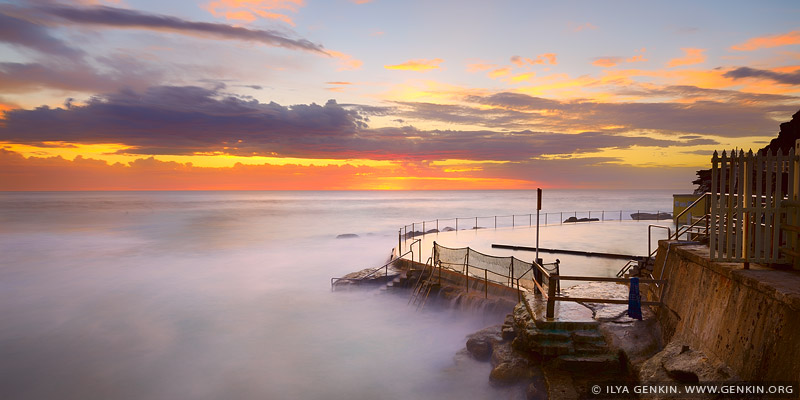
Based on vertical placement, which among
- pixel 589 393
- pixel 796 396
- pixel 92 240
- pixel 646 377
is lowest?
pixel 92 240

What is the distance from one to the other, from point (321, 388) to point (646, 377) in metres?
11.3

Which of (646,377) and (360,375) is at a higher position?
(646,377)

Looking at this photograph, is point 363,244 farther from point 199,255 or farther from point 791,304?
point 791,304

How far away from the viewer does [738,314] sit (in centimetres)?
752

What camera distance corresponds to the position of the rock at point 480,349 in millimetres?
14789

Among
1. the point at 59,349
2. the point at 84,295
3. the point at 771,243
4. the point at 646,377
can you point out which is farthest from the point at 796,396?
the point at 84,295

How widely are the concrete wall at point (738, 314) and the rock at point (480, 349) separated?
5750 mm

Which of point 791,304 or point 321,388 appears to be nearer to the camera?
point 791,304

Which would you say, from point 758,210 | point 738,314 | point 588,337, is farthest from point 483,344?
point 758,210

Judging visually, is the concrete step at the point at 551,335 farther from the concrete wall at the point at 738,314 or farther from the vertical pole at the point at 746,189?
the vertical pole at the point at 746,189

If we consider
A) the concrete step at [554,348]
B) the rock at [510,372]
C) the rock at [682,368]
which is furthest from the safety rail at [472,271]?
the rock at [682,368]

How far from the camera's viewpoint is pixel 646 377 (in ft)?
27.7

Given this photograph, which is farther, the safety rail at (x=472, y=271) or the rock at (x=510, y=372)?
the safety rail at (x=472, y=271)

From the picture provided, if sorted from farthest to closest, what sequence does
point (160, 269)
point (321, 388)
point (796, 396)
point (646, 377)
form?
point (160, 269), point (321, 388), point (646, 377), point (796, 396)
